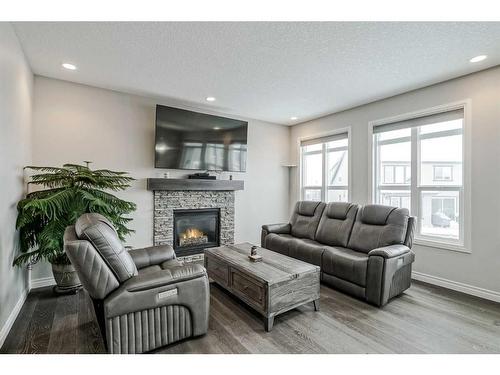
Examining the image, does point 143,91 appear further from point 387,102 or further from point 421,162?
point 421,162

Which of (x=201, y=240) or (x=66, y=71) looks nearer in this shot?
(x=66, y=71)

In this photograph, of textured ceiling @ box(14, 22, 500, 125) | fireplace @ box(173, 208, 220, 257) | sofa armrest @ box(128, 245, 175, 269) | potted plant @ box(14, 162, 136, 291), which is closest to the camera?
textured ceiling @ box(14, 22, 500, 125)

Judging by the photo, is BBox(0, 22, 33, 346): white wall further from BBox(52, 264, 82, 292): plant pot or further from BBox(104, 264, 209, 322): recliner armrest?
BBox(104, 264, 209, 322): recliner armrest

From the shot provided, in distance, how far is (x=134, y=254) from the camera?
2.53m

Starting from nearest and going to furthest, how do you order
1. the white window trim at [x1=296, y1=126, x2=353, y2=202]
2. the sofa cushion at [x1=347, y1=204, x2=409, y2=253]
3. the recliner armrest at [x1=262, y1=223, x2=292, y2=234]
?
the sofa cushion at [x1=347, y1=204, x2=409, y2=253]
the recliner armrest at [x1=262, y1=223, x2=292, y2=234]
the white window trim at [x1=296, y1=126, x2=353, y2=202]

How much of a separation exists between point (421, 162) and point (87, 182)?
423cm

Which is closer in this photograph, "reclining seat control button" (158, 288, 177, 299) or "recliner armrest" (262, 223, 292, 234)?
"reclining seat control button" (158, 288, 177, 299)

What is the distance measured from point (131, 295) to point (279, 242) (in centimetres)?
237

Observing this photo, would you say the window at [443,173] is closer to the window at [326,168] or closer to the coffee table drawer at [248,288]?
the window at [326,168]

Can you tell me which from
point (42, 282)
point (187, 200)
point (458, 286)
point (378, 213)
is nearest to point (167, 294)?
point (42, 282)

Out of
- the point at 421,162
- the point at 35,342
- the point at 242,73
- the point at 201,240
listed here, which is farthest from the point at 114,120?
the point at 421,162

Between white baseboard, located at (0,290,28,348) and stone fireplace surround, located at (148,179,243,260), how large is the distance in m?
1.57

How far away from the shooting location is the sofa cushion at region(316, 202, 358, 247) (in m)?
3.43

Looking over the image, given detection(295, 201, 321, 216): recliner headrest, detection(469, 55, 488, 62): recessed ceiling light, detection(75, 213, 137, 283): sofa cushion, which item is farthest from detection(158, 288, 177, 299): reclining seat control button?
detection(469, 55, 488, 62): recessed ceiling light
